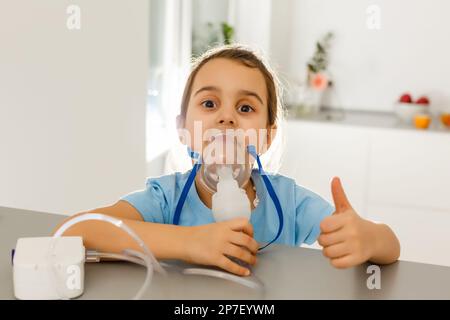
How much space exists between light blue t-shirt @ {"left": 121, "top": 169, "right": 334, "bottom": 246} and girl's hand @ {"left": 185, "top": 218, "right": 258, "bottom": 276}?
30cm

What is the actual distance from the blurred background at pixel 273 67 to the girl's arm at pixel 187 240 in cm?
57

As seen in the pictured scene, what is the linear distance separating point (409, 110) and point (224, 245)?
2.81 meters

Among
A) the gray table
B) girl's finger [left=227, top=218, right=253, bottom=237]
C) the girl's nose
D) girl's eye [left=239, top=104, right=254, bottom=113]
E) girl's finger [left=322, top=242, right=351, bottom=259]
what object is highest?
girl's eye [left=239, top=104, right=254, bottom=113]

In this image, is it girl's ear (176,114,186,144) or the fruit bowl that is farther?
the fruit bowl

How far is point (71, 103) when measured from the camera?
1.70 m

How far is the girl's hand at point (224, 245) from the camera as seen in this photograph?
772 millimetres

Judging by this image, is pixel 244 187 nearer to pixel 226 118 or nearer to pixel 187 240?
pixel 226 118

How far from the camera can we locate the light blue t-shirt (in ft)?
3.71

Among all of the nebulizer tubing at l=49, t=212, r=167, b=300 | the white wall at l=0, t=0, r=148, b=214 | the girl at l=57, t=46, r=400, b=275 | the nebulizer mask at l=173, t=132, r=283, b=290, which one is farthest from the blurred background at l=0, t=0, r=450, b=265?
the nebulizer tubing at l=49, t=212, r=167, b=300

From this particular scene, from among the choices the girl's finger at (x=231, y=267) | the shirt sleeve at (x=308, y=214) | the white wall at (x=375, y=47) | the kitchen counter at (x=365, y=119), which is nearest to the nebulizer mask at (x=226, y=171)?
the girl's finger at (x=231, y=267)

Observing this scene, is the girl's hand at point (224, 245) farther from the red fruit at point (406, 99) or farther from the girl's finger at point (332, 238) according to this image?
the red fruit at point (406, 99)

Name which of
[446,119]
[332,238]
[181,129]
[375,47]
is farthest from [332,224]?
[375,47]

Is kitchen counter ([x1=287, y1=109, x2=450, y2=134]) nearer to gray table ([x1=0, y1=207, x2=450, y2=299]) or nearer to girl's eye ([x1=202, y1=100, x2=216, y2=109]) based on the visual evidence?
girl's eye ([x1=202, y1=100, x2=216, y2=109])
